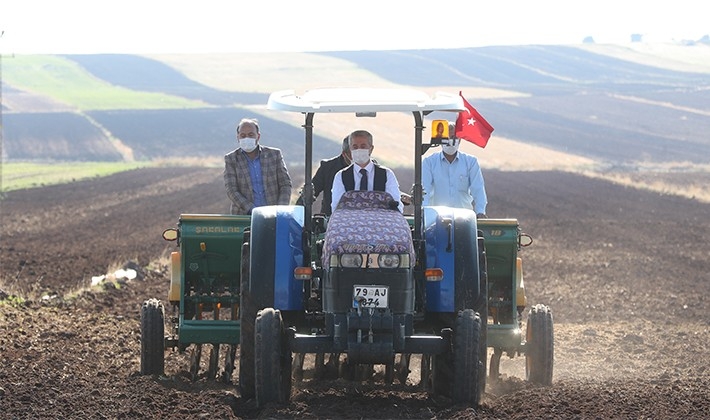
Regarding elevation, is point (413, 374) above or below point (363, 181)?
below

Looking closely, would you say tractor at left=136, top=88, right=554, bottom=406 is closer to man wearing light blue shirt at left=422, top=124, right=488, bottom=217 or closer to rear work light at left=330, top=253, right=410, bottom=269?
rear work light at left=330, top=253, right=410, bottom=269

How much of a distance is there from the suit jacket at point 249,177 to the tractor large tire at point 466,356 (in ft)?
11.0

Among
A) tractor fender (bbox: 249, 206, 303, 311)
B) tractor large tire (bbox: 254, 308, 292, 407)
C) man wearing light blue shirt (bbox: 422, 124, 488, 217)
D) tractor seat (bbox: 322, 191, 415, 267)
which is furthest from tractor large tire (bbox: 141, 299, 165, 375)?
man wearing light blue shirt (bbox: 422, 124, 488, 217)

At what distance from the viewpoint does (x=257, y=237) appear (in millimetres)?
8461

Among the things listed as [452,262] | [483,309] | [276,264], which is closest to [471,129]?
[452,262]

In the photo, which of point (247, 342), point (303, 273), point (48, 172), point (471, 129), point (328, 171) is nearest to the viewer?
point (303, 273)

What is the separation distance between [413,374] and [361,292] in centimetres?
304

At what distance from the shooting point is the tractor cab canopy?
803cm

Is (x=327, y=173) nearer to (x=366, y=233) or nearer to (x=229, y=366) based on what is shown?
(x=229, y=366)

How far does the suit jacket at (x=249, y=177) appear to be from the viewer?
35.4 feet

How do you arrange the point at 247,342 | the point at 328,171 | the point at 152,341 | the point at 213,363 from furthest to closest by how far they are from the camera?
1. the point at 213,363
2. the point at 328,171
3. the point at 152,341
4. the point at 247,342

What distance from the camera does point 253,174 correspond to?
10.8 meters

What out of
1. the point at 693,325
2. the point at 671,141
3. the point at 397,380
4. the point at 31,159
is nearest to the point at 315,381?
the point at 397,380

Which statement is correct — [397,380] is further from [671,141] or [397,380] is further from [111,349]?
[671,141]
